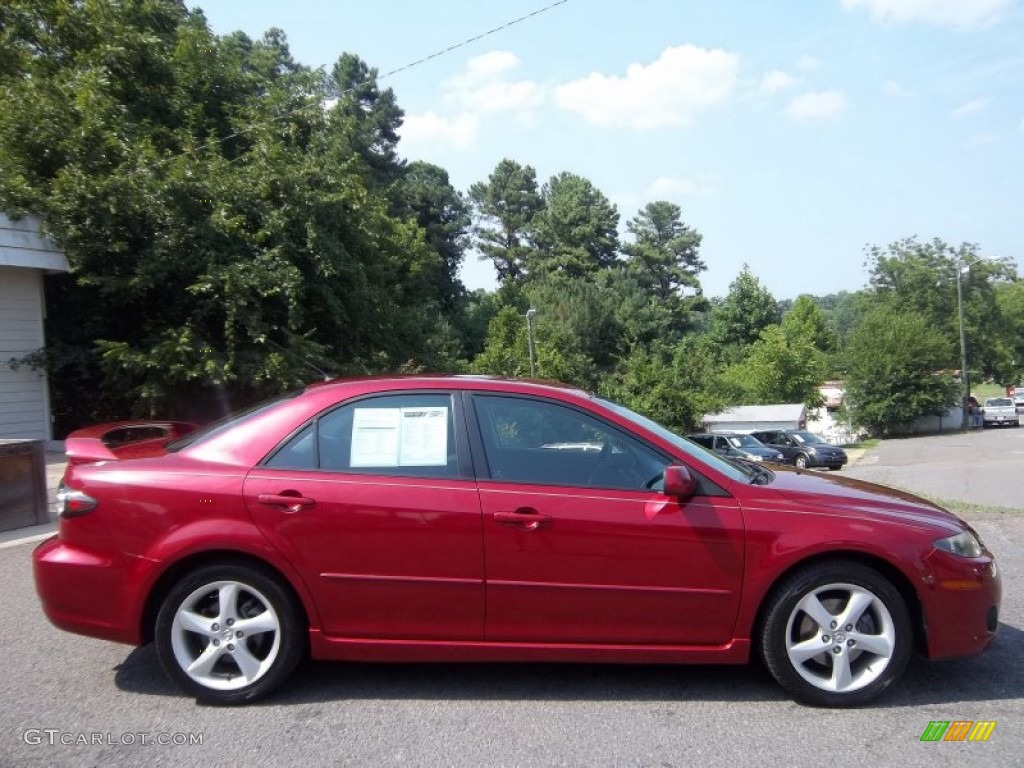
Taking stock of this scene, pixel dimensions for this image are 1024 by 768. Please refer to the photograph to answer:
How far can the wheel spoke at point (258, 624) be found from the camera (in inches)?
152

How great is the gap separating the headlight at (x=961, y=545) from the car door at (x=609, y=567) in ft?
3.19

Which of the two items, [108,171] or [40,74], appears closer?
[108,171]

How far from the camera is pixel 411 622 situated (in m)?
3.88

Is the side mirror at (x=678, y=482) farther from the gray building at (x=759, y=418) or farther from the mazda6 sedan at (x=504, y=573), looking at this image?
the gray building at (x=759, y=418)

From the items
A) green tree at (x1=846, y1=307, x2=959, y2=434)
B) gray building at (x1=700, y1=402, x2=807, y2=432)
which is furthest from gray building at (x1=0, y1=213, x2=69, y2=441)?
green tree at (x1=846, y1=307, x2=959, y2=434)

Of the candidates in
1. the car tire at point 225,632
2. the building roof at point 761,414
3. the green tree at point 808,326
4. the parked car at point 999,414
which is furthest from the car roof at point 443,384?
the parked car at point 999,414

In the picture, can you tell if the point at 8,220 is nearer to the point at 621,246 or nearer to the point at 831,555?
the point at 831,555

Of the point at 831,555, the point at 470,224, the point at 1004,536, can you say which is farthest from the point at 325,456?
the point at 470,224

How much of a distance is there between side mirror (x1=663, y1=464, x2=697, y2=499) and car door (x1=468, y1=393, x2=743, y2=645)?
78mm

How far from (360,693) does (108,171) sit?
43.0 feet

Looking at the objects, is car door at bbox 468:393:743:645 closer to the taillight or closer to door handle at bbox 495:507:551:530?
door handle at bbox 495:507:551:530

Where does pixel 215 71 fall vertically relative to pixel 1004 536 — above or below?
above

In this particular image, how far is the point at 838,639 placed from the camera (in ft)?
12.5

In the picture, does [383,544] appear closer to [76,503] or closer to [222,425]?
[222,425]
